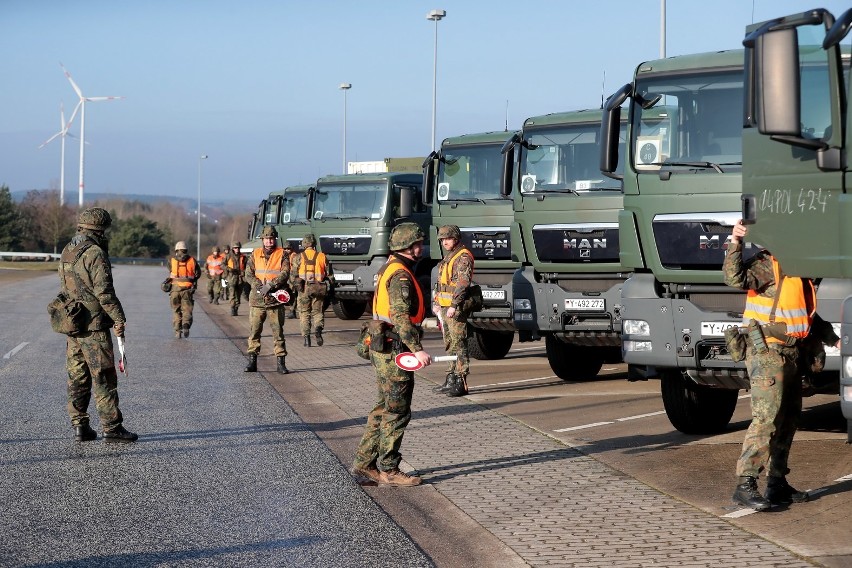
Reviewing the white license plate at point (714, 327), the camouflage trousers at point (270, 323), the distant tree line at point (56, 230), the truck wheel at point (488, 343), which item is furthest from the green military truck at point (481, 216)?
the distant tree line at point (56, 230)

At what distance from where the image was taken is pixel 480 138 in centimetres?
1966

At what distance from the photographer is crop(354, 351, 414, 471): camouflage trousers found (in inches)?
373

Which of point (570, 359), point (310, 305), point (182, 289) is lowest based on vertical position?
point (570, 359)

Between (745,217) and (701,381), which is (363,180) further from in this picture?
(745,217)

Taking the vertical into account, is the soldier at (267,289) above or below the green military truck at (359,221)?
A: below

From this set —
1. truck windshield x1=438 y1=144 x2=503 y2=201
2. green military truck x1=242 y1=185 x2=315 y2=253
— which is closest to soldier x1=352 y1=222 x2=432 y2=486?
truck windshield x1=438 y1=144 x2=503 y2=201

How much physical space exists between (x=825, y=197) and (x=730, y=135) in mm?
3903

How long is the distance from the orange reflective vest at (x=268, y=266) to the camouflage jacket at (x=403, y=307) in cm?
794

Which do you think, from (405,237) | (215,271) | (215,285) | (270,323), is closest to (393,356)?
(405,237)

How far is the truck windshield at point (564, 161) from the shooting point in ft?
51.8

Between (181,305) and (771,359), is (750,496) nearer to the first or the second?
(771,359)

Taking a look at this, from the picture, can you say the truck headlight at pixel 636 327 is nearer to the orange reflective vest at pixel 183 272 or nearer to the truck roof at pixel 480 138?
the truck roof at pixel 480 138

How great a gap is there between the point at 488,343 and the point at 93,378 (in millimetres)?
9326

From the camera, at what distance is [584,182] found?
51.8 feet
